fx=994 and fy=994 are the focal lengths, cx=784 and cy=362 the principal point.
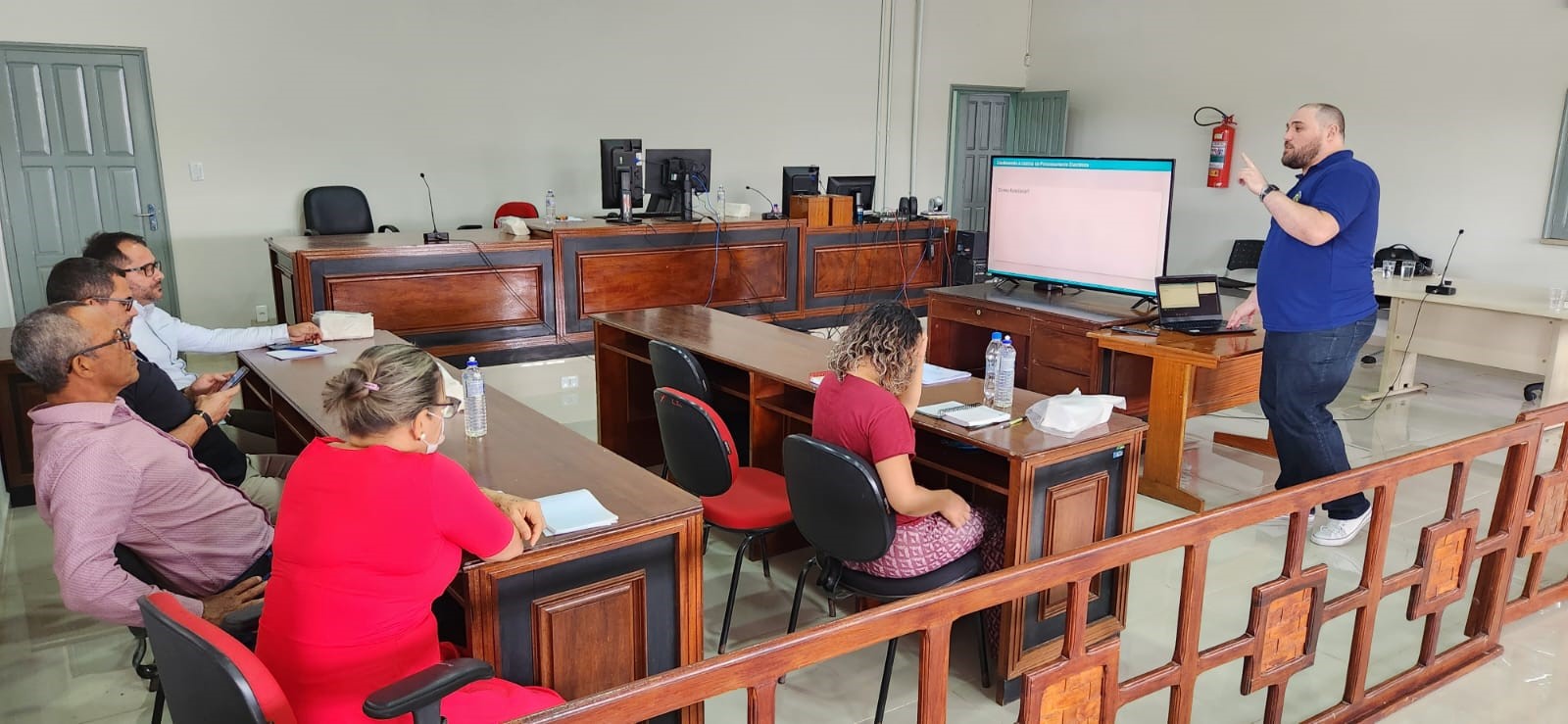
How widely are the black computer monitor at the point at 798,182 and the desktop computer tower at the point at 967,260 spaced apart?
108 centimetres

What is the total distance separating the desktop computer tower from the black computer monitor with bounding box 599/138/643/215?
2159 mm

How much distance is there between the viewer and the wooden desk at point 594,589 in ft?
5.91

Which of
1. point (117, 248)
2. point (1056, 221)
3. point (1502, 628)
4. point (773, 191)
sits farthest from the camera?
point (773, 191)

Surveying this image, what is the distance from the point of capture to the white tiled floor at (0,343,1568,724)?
2508 mm

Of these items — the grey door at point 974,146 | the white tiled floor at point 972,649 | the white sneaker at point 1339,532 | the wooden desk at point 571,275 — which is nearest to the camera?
the white tiled floor at point 972,649

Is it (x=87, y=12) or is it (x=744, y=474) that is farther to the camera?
(x=87, y=12)

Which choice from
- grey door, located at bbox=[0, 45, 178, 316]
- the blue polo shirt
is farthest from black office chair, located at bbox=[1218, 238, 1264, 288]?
grey door, located at bbox=[0, 45, 178, 316]

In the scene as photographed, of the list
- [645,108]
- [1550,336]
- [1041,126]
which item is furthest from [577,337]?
[1041,126]

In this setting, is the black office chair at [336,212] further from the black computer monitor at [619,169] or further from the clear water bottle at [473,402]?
the clear water bottle at [473,402]

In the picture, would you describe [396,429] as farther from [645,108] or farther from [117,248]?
[645,108]

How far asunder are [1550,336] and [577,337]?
4.92 metres

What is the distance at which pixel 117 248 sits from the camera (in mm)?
3150

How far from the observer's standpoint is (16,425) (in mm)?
3631

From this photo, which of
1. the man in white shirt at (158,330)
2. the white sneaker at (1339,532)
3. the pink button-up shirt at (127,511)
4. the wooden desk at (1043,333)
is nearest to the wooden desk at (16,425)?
the man in white shirt at (158,330)
